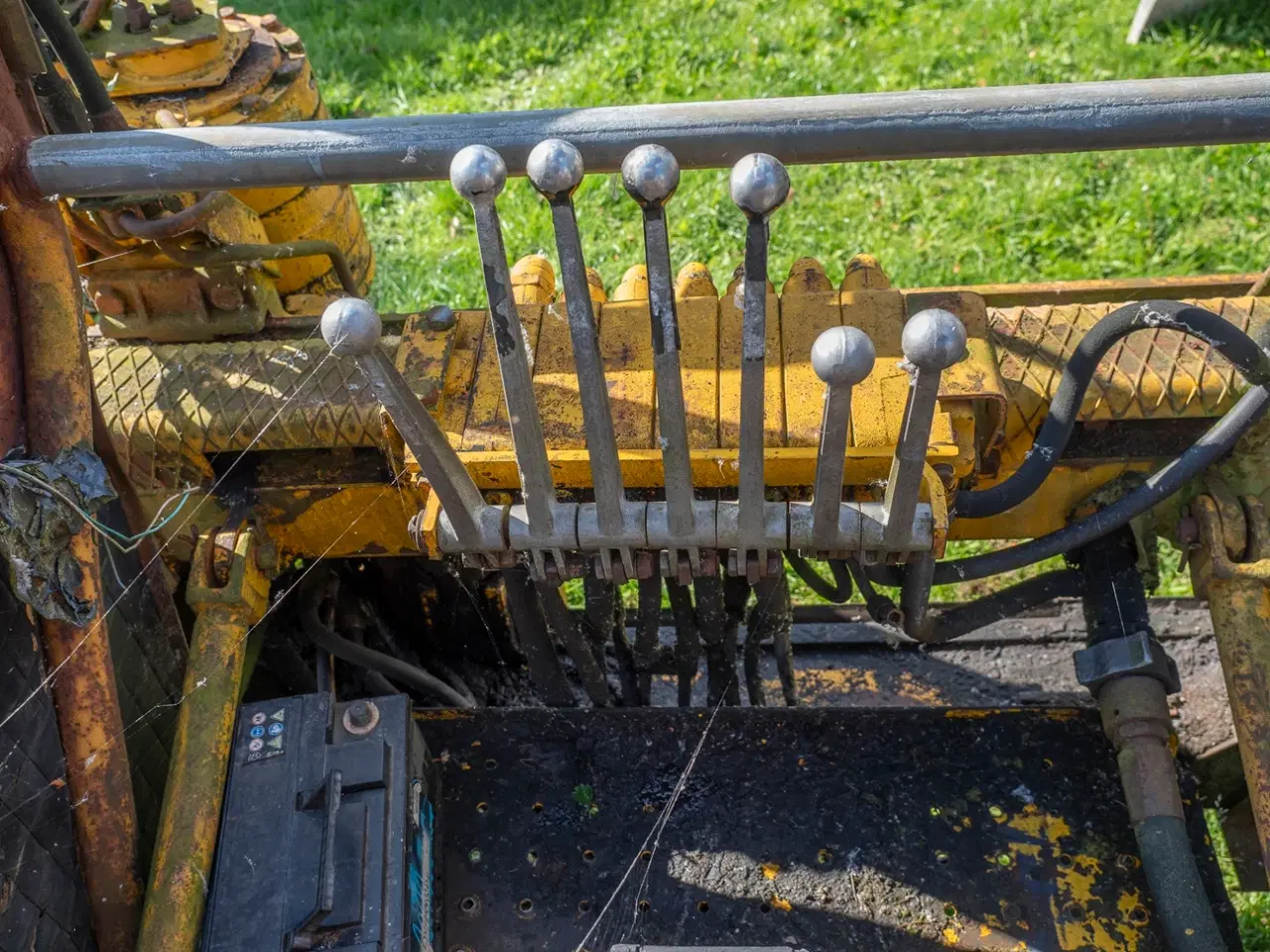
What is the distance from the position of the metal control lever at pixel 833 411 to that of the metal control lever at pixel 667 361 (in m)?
0.18

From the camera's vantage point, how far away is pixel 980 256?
5004 mm

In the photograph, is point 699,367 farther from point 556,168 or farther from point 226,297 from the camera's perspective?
point 226,297

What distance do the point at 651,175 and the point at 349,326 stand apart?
40cm

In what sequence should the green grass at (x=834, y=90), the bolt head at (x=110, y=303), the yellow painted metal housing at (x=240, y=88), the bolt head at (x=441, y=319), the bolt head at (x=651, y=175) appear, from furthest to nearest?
the green grass at (x=834, y=90) < the yellow painted metal housing at (x=240, y=88) < the bolt head at (x=110, y=303) < the bolt head at (x=441, y=319) < the bolt head at (x=651, y=175)

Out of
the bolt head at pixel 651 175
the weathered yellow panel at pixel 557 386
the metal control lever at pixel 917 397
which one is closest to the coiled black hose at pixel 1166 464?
the metal control lever at pixel 917 397

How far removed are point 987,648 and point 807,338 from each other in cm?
173

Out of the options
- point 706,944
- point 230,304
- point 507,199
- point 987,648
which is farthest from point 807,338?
point 507,199

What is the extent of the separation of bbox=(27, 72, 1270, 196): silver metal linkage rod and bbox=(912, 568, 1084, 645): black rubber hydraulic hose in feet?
3.36

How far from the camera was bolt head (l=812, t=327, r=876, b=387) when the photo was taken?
1374 mm

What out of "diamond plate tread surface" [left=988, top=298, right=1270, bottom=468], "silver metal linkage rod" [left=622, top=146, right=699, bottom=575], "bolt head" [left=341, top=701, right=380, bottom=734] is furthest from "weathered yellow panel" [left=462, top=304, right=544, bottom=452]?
"diamond plate tread surface" [left=988, top=298, right=1270, bottom=468]

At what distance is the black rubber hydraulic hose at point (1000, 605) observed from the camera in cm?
239

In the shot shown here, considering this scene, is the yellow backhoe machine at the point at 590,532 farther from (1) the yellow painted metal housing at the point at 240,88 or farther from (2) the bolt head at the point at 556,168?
(1) the yellow painted metal housing at the point at 240,88

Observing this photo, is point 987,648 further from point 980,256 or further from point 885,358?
point 980,256

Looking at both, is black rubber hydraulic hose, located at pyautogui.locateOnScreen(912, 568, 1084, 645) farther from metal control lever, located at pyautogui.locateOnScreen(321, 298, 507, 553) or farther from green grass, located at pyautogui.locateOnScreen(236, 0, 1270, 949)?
green grass, located at pyautogui.locateOnScreen(236, 0, 1270, 949)
